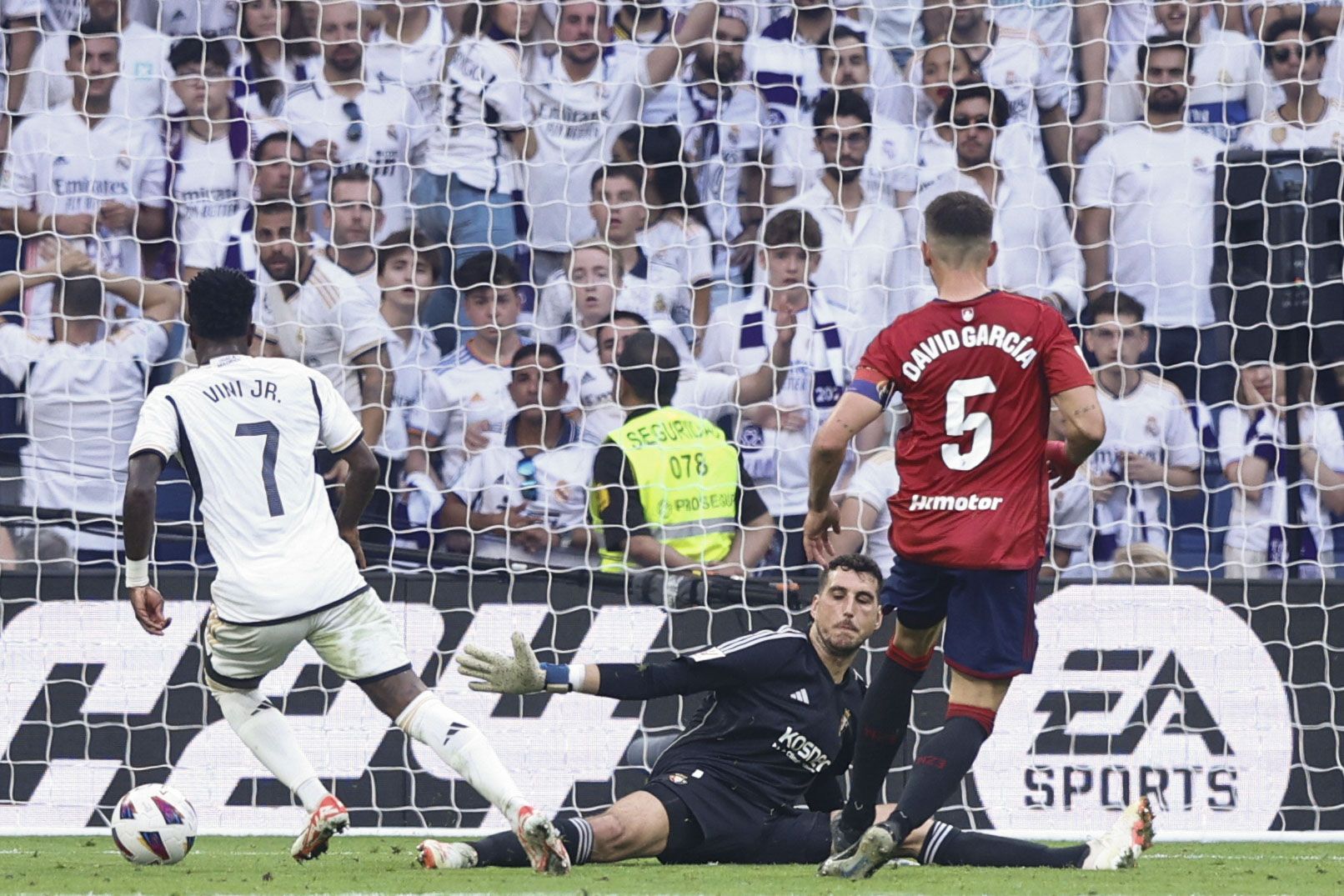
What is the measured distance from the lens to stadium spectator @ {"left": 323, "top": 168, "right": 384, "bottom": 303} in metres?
8.49

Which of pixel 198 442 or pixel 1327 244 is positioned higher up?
pixel 1327 244

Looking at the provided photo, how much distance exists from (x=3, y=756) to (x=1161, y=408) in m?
5.14

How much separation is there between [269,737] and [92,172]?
4.55 metres

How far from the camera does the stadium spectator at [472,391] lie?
27.2 ft

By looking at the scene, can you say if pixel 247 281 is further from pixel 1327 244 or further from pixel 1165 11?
Result: pixel 1165 11

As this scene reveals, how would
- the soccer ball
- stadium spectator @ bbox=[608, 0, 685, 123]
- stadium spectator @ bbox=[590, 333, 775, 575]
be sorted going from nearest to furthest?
the soccer ball
stadium spectator @ bbox=[590, 333, 775, 575]
stadium spectator @ bbox=[608, 0, 685, 123]

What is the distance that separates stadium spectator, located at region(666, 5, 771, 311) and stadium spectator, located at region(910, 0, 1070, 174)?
33.1 inches

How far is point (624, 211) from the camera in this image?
8.69 meters

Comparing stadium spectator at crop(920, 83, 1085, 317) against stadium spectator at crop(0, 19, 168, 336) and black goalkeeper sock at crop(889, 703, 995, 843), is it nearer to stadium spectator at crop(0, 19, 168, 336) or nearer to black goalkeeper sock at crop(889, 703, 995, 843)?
stadium spectator at crop(0, 19, 168, 336)

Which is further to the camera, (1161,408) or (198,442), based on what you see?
(1161,408)

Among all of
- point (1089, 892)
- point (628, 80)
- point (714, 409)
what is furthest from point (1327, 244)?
point (1089, 892)

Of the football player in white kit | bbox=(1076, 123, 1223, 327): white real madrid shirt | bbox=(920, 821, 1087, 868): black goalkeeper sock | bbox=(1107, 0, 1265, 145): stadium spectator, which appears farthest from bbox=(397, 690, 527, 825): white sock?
bbox=(1107, 0, 1265, 145): stadium spectator

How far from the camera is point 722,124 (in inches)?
348

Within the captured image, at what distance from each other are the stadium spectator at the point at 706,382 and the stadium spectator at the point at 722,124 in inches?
26.3
